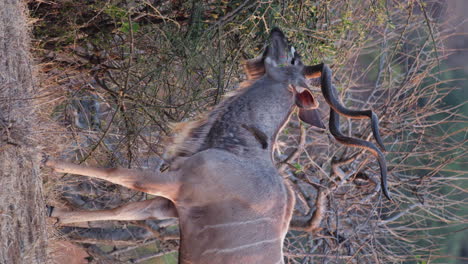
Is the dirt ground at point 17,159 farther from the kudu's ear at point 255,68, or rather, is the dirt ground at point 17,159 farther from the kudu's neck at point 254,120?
the kudu's ear at point 255,68

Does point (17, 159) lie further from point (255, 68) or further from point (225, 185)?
point (255, 68)

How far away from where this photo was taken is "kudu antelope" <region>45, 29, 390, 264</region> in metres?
2.73

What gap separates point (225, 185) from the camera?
2740mm

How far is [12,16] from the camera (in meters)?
2.84

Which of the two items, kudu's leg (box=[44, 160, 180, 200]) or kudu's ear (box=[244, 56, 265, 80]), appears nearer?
kudu's leg (box=[44, 160, 180, 200])

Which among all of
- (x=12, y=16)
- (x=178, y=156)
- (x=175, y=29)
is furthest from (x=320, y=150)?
(x=12, y=16)

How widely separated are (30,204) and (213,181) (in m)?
0.91

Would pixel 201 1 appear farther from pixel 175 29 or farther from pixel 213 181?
pixel 213 181

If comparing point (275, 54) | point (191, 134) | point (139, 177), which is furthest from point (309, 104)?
point (139, 177)

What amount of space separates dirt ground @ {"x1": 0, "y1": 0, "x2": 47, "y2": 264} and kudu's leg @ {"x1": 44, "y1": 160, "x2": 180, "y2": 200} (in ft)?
0.58

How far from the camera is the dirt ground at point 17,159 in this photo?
2.41 metres

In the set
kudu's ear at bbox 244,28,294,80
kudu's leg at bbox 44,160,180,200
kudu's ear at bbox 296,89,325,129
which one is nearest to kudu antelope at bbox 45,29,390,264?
kudu's leg at bbox 44,160,180,200

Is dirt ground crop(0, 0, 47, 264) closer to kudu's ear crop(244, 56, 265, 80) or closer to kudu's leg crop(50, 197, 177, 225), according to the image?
kudu's leg crop(50, 197, 177, 225)

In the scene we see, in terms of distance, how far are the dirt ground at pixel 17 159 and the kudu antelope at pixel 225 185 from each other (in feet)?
0.87
